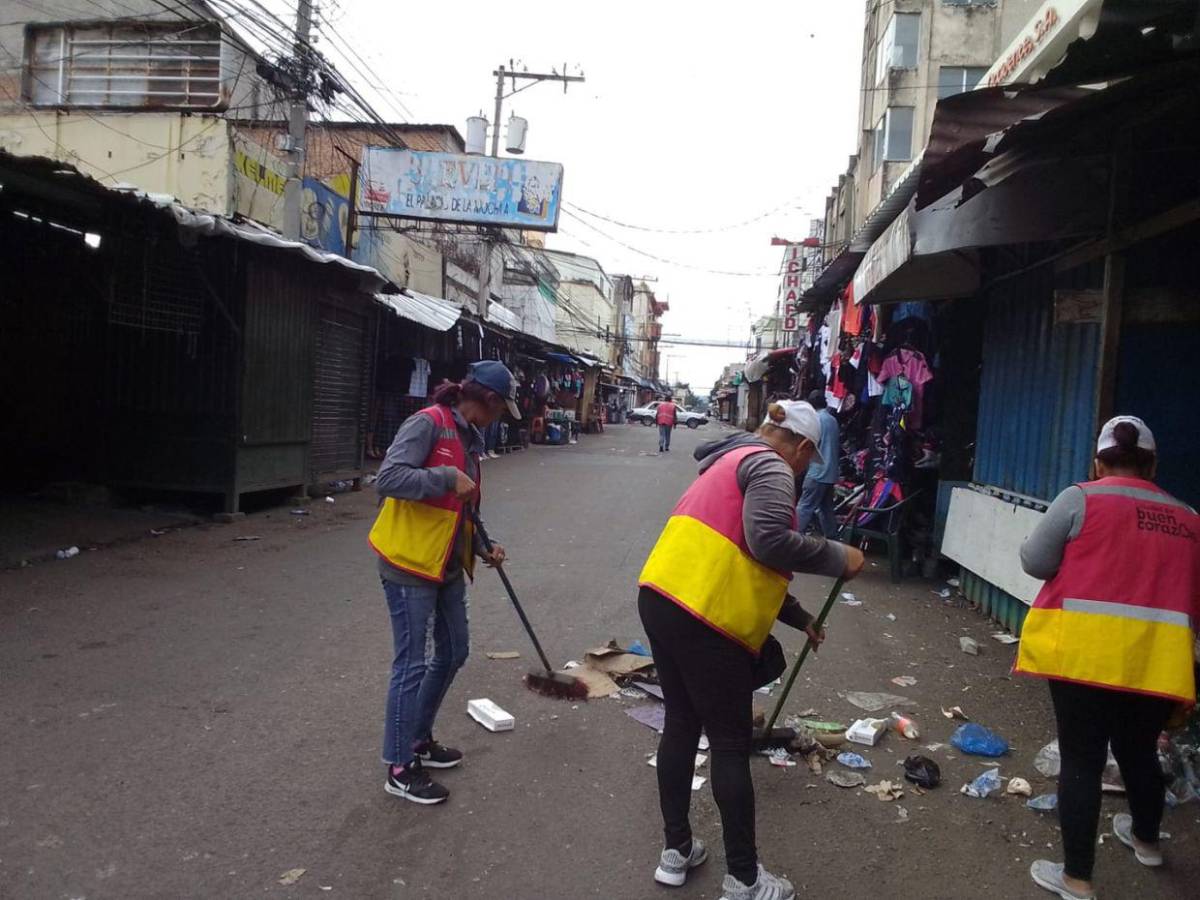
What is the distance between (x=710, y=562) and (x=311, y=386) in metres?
9.81

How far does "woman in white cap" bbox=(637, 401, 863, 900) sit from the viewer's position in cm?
281

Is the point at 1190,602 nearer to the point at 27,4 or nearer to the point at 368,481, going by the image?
the point at 368,481

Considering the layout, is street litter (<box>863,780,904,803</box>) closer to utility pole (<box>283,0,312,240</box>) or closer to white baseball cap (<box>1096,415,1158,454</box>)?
white baseball cap (<box>1096,415,1158,454</box>)

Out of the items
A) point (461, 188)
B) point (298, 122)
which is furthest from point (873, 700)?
point (461, 188)

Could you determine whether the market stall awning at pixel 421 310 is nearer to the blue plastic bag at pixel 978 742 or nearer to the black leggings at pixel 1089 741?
the blue plastic bag at pixel 978 742

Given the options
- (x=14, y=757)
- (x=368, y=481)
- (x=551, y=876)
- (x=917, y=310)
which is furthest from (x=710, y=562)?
(x=368, y=481)

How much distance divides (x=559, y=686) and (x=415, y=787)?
1424 mm

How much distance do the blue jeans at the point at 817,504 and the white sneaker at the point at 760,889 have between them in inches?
252

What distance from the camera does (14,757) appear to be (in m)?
3.81

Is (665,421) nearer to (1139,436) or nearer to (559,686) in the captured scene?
(559,686)

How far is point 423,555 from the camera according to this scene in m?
3.55

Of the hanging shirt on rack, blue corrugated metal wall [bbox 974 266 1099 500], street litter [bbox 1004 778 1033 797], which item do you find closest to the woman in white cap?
street litter [bbox 1004 778 1033 797]

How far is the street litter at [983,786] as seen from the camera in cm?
390

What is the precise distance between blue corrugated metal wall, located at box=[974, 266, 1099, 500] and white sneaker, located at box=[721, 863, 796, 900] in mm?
3637
